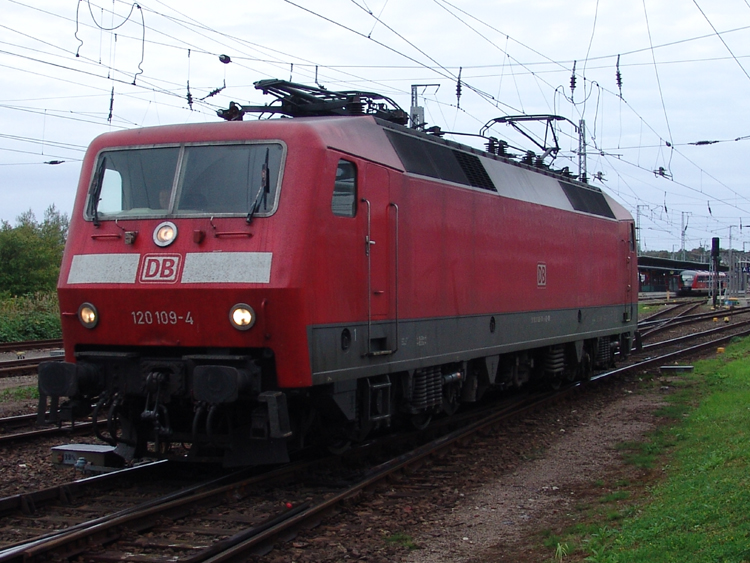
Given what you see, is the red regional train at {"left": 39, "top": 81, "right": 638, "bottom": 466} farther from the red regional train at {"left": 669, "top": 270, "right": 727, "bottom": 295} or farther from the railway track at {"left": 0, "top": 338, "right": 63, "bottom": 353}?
the red regional train at {"left": 669, "top": 270, "right": 727, "bottom": 295}

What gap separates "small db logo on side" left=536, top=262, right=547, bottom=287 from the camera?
12727 millimetres

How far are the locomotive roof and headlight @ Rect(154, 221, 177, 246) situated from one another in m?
A: 0.86

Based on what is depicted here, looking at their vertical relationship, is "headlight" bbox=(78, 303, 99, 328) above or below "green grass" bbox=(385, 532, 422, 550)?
above

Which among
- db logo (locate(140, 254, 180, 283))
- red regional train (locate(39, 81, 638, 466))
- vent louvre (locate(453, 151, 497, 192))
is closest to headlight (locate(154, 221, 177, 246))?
red regional train (locate(39, 81, 638, 466))

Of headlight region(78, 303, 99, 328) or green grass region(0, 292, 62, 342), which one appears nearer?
headlight region(78, 303, 99, 328)

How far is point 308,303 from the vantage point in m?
7.31

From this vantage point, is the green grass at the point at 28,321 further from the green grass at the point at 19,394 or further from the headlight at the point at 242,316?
the headlight at the point at 242,316

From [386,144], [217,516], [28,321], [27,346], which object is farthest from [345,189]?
[28,321]

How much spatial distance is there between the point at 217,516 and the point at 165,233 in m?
2.52

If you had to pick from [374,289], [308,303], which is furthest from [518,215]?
[308,303]

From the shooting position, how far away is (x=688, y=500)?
23.0ft

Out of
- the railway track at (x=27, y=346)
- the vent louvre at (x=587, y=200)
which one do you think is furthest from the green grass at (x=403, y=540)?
the railway track at (x=27, y=346)

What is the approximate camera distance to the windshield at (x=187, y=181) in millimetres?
7582

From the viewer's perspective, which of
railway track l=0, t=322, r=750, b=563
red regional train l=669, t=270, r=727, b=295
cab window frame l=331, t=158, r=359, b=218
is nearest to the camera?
railway track l=0, t=322, r=750, b=563
